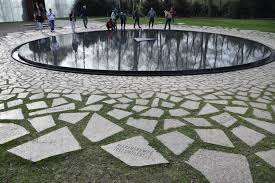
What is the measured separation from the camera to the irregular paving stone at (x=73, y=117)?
205 inches

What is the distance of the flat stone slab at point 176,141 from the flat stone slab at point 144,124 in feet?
1.08

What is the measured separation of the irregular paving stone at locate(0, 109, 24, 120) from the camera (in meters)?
5.31

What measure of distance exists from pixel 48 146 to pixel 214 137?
277cm

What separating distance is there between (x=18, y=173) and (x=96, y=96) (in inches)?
119

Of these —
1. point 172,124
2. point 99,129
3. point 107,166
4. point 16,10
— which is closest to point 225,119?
point 172,124

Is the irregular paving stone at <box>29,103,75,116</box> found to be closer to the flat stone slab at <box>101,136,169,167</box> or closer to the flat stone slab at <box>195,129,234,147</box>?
the flat stone slab at <box>101,136,169,167</box>

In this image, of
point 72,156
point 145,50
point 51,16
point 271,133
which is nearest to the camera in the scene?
point 72,156

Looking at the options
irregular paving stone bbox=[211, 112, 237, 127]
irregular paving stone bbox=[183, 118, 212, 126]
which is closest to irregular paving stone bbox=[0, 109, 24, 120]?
irregular paving stone bbox=[183, 118, 212, 126]

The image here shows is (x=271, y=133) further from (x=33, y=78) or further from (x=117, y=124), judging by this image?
(x=33, y=78)

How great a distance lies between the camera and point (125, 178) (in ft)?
11.8

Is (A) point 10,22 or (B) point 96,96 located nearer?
(B) point 96,96

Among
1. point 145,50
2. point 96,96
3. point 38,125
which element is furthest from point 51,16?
point 38,125

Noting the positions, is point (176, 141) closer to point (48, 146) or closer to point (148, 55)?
point (48, 146)

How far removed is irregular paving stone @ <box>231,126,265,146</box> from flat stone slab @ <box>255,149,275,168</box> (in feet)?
0.88
